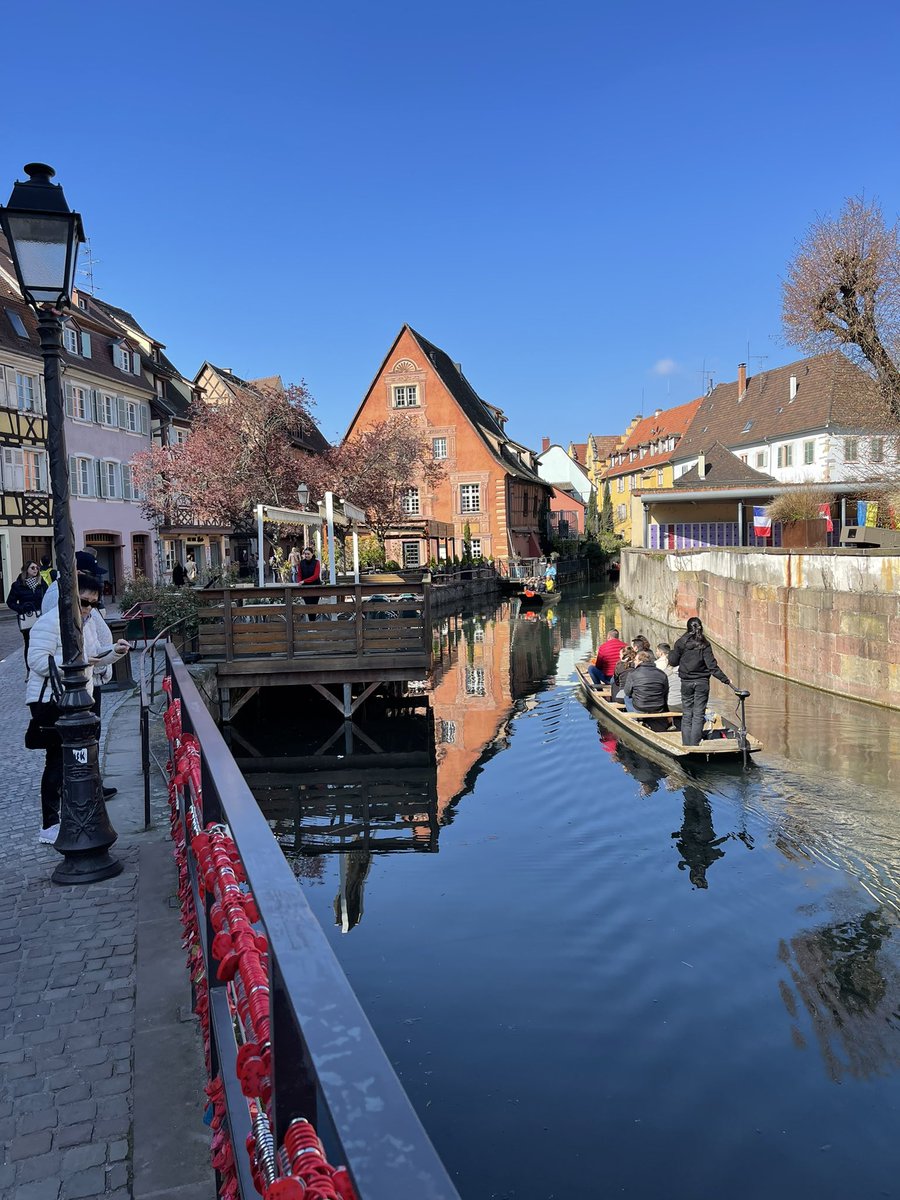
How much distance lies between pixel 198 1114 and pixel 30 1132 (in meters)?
0.63

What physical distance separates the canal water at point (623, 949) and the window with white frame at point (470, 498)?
47129mm

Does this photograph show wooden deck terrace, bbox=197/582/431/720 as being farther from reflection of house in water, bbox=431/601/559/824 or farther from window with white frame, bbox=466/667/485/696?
window with white frame, bbox=466/667/485/696

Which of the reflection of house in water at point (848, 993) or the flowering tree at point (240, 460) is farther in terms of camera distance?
the flowering tree at point (240, 460)

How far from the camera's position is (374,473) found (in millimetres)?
44188

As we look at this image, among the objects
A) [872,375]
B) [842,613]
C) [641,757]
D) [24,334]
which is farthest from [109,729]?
[24,334]

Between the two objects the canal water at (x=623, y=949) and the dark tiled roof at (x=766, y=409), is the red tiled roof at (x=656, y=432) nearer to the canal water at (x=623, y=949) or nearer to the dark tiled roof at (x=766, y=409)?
the dark tiled roof at (x=766, y=409)

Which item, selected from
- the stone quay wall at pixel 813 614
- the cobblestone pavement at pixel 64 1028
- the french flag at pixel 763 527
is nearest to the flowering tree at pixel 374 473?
the stone quay wall at pixel 813 614

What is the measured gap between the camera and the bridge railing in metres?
1.24

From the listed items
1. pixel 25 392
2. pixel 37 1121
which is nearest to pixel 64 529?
pixel 37 1121

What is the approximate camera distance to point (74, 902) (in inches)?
229

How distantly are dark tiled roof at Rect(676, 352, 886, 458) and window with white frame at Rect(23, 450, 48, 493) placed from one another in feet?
106

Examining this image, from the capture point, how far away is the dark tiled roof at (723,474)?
164 feet

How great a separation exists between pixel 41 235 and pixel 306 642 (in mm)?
11389

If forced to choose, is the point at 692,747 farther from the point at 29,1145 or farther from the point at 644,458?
the point at 644,458
